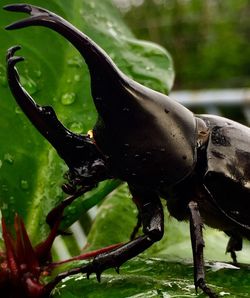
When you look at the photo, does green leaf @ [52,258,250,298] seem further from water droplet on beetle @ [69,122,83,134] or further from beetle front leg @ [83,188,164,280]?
water droplet on beetle @ [69,122,83,134]

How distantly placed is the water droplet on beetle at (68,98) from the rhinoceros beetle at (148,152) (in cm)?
19

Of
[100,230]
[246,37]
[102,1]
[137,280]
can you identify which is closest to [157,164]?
[137,280]

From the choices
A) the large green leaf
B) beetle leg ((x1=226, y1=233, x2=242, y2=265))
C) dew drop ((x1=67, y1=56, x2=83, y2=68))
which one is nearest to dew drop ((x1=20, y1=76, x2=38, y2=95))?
the large green leaf

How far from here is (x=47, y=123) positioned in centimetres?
99

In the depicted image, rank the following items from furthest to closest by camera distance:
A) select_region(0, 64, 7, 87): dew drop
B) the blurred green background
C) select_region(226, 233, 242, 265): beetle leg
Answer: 1. the blurred green background
2. select_region(226, 233, 242, 265): beetle leg
3. select_region(0, 64, 7, 87): dew drop

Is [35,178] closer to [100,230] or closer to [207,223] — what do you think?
[100,230]

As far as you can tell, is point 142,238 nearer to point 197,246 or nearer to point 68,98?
point 197,246

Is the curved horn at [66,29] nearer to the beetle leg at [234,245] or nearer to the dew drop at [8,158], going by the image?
the dew drop at [8,158]

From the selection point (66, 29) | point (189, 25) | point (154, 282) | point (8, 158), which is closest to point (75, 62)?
point (8, 158)

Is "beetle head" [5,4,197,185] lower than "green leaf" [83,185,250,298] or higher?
higher

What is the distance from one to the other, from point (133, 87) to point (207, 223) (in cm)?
31

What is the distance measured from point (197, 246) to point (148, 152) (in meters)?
0.16

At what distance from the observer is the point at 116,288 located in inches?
37.6

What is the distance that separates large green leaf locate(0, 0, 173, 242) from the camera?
1137 mm
